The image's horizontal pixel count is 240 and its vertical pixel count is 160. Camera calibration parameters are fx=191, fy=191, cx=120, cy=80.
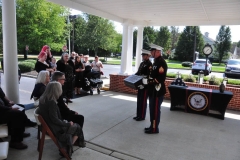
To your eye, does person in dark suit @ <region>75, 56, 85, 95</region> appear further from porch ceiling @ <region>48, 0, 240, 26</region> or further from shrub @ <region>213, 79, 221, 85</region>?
shrub @ <region>213, 79, 221, 85</region>

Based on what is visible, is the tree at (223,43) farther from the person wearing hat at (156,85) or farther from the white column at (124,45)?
the person wearing hat at (156,85)

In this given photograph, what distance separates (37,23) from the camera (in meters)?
15.8

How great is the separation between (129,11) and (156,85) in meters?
3.84

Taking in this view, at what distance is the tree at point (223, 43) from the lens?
3309 cm

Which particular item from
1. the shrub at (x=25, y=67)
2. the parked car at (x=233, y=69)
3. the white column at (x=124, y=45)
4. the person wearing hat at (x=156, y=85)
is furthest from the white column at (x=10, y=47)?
the parked car at (x=233, y=69)

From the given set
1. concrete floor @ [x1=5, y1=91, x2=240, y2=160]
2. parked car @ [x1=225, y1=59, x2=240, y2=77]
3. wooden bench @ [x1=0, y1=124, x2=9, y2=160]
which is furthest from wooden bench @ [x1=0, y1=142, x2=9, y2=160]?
parked car @ [x1=225, y1=59, x2=240, y2=77]

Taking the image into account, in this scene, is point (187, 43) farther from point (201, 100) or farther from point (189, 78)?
point (201, 100)

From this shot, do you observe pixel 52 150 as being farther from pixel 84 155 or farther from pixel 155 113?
pixel 155 113

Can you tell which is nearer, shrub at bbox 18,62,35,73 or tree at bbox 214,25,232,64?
shrub at bbox 18,62,35,73

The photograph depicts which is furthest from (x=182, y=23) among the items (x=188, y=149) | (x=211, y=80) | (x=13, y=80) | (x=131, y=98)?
(x=13, y=80)

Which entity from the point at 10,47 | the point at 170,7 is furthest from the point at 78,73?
the point at 170,7

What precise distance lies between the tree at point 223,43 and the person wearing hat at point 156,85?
33876mm

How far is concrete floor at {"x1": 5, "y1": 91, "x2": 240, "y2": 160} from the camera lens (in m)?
2.98

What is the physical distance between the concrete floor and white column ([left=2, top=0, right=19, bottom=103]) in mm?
740
